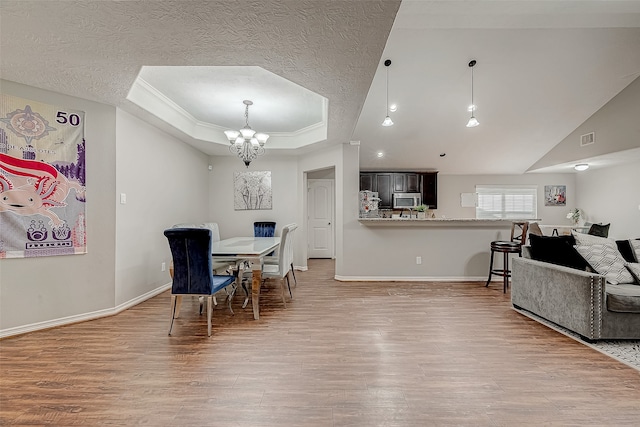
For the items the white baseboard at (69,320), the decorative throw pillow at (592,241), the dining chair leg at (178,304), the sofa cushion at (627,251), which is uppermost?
the decorative throw pillow at (592,241)

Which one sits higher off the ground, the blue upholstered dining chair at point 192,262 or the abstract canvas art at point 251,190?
the abstract canvas art at point 251,190

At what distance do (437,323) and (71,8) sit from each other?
12.2 feet

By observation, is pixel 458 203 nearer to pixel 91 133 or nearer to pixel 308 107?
pixel 308 107

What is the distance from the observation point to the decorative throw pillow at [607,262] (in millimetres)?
2672

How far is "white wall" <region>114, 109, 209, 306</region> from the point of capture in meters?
3.39

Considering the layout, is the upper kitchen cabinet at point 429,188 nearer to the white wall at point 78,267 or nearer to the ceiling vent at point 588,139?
the ceiling vent at point 588,139

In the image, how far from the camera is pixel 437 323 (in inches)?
116

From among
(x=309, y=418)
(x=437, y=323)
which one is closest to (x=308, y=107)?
(x=437, y=323)

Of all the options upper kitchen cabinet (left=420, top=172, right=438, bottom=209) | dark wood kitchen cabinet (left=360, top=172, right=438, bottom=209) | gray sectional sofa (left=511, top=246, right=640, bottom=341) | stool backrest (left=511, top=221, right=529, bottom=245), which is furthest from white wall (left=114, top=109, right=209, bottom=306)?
stool backrest (left=511, top=221, right=529, bottom=245)

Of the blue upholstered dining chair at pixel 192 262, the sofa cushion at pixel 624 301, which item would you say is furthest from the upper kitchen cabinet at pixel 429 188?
the blue upholstered dining chair at pixel 192 262

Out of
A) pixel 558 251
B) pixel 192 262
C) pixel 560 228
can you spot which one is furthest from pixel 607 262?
pixel 560 228

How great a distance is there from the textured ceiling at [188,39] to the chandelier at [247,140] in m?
1.35

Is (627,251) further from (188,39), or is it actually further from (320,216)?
(320,216)

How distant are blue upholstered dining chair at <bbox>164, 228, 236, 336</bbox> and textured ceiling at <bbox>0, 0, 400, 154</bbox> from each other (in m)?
1.44
